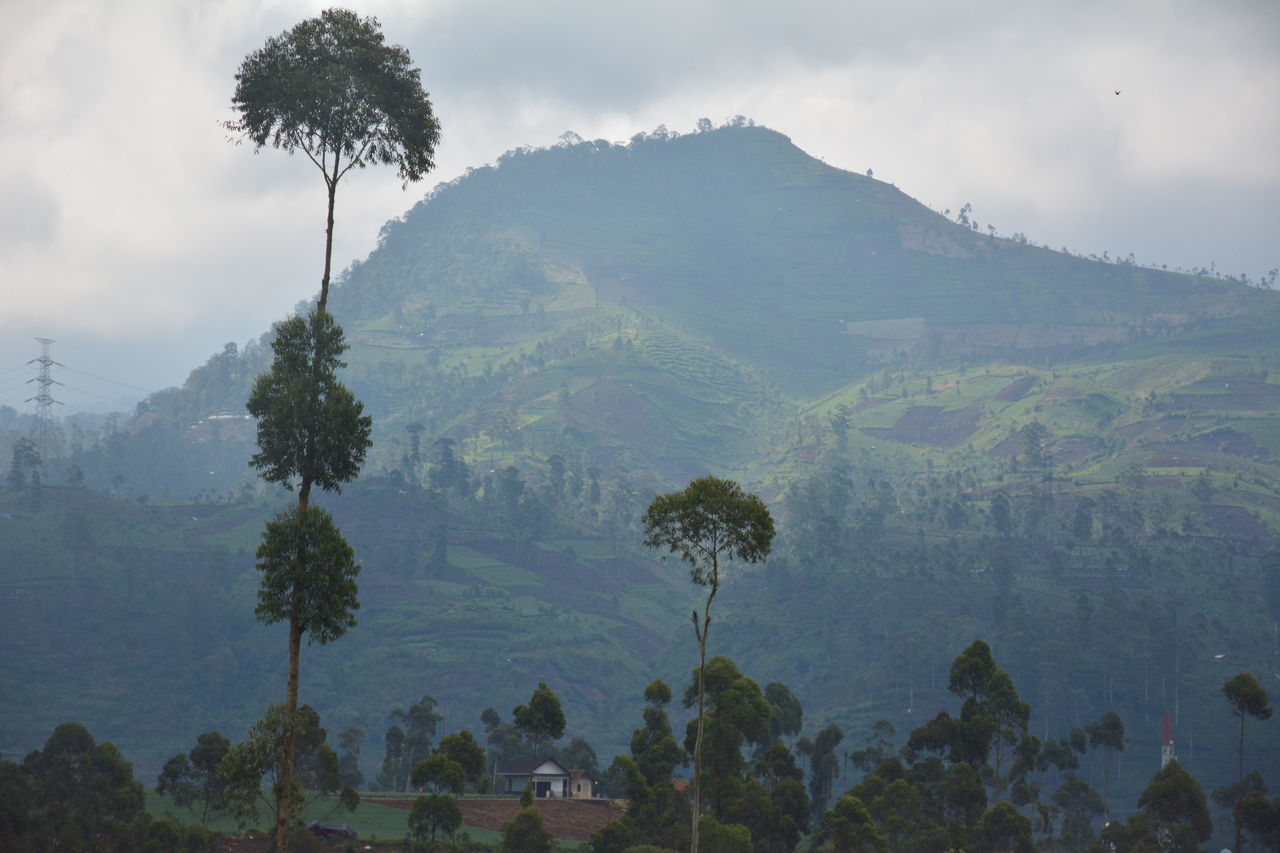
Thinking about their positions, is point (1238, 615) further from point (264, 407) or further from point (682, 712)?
point (264, 407)

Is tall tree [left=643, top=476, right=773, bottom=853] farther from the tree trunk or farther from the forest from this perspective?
the tree trunk

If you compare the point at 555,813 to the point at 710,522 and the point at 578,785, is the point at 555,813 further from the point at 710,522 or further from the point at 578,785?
the point at 710,522

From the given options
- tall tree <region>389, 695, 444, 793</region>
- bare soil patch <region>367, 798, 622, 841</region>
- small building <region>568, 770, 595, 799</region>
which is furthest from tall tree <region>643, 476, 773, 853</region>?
tall tree <region>389, 695, 444, 793</region>

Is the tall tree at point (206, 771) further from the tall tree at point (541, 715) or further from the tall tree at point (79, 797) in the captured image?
the tall tree at point (541, 715)

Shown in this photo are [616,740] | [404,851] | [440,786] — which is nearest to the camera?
[404,851]

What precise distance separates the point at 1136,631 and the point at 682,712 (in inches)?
2239

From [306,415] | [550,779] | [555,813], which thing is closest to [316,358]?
[306,415]

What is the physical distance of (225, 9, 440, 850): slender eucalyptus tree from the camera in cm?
2941

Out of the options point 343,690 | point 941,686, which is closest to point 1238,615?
point 941,686

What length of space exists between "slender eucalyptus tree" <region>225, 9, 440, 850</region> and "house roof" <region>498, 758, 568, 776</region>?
51644 millimetres

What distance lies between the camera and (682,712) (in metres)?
164

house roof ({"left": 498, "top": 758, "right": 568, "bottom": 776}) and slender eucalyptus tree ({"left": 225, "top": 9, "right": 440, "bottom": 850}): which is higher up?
slender eucalyptus tree ({"left": 225, "top": 9, "right": 440, "bottom": 850})

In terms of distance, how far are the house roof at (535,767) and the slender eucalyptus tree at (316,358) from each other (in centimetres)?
5164

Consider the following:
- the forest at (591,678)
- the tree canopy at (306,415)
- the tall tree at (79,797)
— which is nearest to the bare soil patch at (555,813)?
the forest at (591,678)
